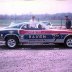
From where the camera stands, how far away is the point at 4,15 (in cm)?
1366

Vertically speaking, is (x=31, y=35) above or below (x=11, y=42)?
above

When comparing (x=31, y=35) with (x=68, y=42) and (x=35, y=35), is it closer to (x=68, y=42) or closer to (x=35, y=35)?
(x=35, y=35)

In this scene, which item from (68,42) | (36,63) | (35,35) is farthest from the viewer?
(68,42)

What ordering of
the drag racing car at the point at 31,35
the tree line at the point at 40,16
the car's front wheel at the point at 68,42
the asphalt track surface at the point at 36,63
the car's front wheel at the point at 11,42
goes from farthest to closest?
the tree line at the point at 40,16 < the car's front wheel at the point at 68,42 < the car's front wheel at the point at 11,42 < the drag racing car at the point at 31,35 < the asphalt track surface at the point at 36,63

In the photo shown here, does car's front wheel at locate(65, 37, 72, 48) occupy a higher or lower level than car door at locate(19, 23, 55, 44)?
lower

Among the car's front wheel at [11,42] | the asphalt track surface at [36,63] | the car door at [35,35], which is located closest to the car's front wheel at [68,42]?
the car door at [35,35]

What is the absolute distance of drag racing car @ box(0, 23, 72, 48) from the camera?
11.7 metres

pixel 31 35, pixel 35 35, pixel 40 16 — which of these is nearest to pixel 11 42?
pixel 31 35

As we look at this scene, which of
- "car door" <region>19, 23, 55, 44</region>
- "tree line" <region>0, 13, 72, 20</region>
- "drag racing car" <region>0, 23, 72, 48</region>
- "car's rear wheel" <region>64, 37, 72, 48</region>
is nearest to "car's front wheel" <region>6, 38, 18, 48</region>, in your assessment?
"drag racing car" <region>0, 23, 72, 48</region>

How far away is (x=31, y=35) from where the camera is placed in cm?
1180

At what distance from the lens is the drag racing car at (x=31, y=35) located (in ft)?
38.5

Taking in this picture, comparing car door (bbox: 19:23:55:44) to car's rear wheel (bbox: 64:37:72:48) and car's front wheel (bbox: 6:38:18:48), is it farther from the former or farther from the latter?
car's rear wheel (bbox: 64:37:72:48)

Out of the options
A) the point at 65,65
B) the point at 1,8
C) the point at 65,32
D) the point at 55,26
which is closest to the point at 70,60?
the point at 65,65

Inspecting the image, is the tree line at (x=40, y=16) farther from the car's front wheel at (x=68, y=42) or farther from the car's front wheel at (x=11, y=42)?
the car's front wheel at (x=68, y=42)
